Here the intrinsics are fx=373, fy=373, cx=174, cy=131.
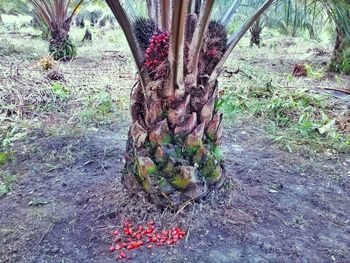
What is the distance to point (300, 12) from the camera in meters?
2.57

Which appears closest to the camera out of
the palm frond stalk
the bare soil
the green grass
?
the bare soil

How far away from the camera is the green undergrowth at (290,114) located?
316 cm

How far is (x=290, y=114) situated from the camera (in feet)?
12.6

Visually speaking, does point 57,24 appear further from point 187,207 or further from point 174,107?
point 187,207

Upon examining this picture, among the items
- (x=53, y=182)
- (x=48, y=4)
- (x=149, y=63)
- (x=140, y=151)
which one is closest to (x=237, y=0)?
(x=149, y=63)

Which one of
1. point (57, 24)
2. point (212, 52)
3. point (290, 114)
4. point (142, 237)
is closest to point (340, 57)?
point (290, 114)

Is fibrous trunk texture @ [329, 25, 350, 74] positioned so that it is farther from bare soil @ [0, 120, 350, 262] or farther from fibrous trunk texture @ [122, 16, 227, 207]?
fibrous trunk texture @ [122, 16, 227, 207]

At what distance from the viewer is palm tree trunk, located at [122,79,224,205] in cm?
192

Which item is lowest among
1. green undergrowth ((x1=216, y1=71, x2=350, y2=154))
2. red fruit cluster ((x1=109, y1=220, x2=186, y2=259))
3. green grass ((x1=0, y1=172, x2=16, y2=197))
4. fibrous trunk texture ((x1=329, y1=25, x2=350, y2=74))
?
red fruit cluster ((x1=109, y1=220, x2=186, y2=259))

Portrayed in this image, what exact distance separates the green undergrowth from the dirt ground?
0.19m

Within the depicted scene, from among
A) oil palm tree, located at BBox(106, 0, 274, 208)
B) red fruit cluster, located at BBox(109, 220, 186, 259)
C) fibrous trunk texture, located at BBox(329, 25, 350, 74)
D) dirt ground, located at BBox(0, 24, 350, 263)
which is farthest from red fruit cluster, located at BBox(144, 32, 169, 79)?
fibrous trunk texture, located at BBox(329, 25, 350, 74)

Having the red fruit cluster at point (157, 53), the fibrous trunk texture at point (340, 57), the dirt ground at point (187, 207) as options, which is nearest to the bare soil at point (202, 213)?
the dirt ground at point (187, 207)

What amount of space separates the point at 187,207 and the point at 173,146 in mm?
326

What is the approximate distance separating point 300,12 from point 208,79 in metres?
1.04
